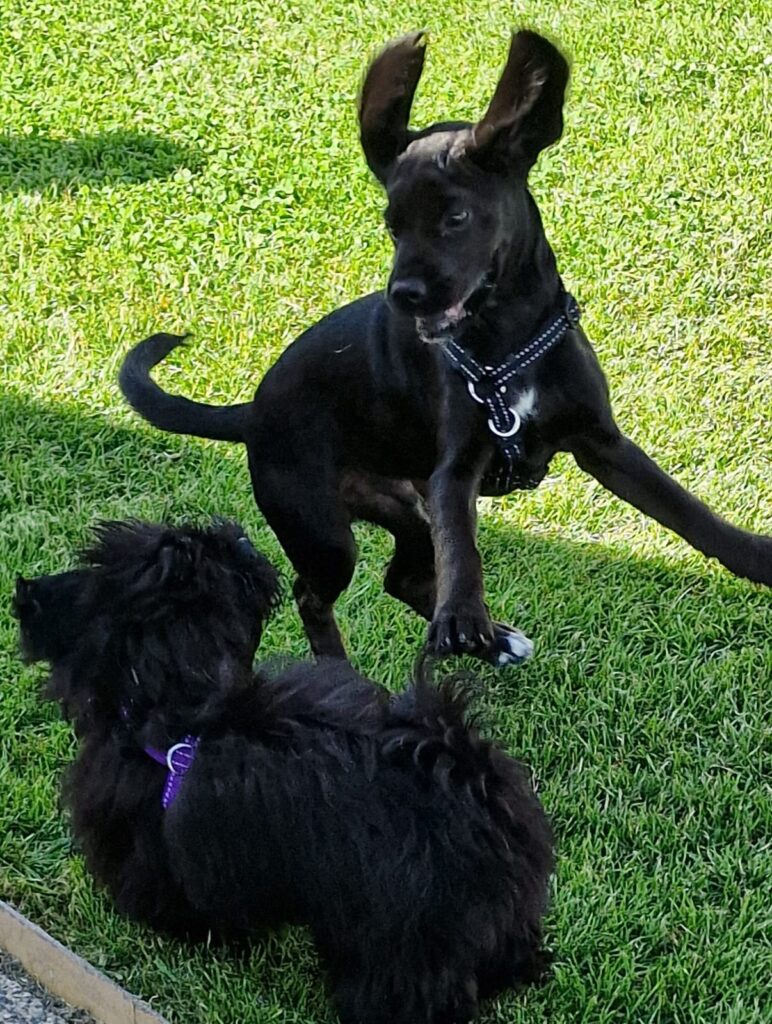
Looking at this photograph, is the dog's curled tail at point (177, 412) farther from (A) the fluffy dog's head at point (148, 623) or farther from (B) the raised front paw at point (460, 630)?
(B) the raised front paw at point (460, 630)

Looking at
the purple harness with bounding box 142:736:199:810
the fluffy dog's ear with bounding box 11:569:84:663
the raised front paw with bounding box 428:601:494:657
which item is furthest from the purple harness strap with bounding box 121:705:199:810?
the raised front paw with bounding box 428:601:494:657

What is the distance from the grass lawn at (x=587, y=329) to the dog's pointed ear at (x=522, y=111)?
4.25 feet

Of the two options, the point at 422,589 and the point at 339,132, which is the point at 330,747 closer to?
the point at 422,589

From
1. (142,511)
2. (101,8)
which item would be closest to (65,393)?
(142,511)

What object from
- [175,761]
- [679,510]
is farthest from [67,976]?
[679,510]

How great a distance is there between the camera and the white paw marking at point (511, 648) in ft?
12.3

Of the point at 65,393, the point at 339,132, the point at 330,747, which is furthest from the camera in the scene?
the point at 339,132

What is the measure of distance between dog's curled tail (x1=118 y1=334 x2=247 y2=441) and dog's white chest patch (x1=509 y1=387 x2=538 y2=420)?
0.80 m

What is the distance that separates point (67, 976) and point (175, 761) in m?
0.51

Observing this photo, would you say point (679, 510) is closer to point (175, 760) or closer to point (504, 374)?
point (504, 374)

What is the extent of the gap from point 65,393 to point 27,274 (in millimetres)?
982

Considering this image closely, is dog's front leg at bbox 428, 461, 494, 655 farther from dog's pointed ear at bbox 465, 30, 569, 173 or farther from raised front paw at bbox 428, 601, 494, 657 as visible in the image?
dog's pointed ear at bbox 465, 30, 569, 173

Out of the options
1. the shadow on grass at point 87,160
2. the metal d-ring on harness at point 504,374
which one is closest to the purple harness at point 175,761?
the metal d-ring on harness at point 504,374

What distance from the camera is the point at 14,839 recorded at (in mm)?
3270
